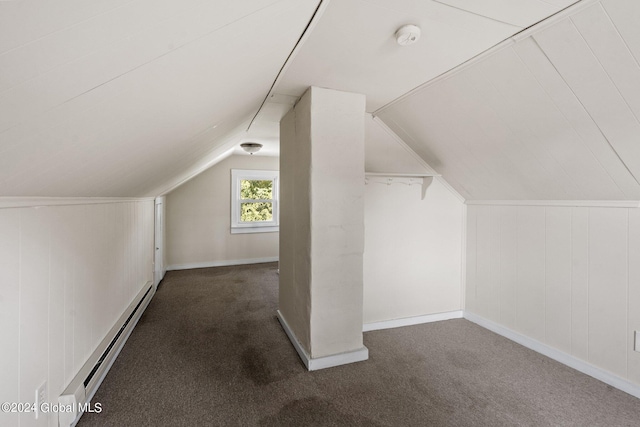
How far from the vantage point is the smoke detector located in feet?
4.63

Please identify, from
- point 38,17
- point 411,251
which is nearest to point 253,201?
point 411,251

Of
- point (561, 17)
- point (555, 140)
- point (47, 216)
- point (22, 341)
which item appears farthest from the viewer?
point (555, 140)

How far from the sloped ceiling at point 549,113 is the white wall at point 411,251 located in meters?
0.54

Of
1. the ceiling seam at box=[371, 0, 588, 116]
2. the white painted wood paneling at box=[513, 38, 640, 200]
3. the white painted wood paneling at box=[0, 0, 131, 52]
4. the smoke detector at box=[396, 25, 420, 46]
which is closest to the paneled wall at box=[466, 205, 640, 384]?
the white painted wood paneling at box=[513, 38, 640, 200]

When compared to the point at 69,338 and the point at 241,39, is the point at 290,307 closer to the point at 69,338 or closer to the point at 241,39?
the point at 69,338

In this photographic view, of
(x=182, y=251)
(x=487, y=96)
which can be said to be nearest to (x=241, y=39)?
(x=487, y=96)

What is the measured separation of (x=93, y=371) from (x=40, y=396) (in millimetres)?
633

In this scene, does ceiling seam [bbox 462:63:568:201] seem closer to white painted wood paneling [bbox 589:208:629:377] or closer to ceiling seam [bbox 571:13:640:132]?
white painted wood paneling [bbox 589:208:629:377]

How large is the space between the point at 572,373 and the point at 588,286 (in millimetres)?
688

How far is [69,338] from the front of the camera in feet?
5.29

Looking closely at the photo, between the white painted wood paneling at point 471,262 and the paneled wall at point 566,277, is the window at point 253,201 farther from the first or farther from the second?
the paneled wall at point 566,277

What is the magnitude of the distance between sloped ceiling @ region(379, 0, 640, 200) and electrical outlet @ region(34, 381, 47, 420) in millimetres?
2862

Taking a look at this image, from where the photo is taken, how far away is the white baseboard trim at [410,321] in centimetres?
288

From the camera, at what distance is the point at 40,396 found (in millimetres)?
1314
